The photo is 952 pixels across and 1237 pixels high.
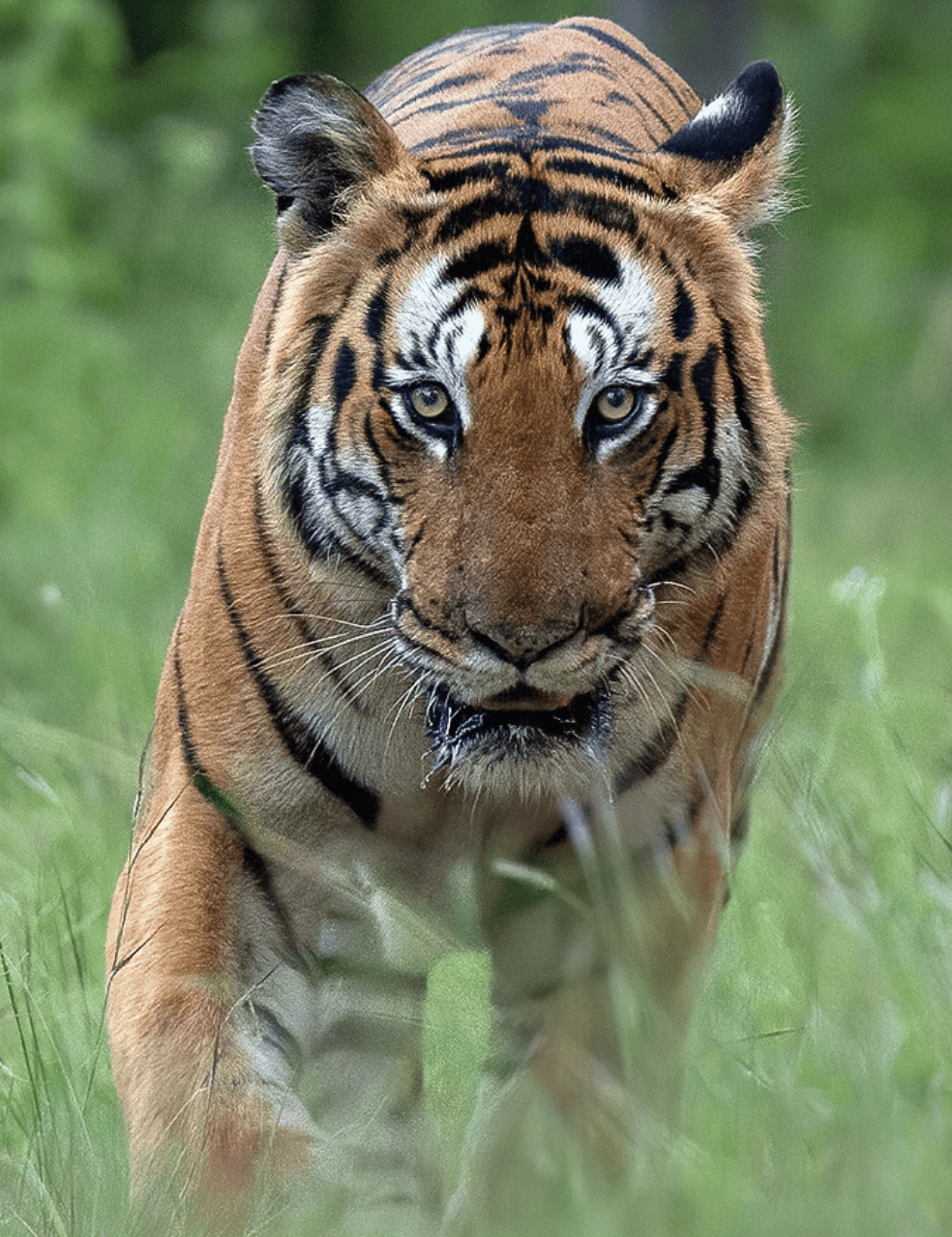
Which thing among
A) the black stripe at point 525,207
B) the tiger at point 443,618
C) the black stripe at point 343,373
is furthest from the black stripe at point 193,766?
the black stripe at point 525,207

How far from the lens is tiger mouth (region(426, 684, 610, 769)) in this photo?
96.3 inches

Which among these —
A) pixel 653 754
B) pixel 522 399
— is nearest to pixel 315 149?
pixel 522 399

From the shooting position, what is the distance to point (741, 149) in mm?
2777

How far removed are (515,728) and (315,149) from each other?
2.87 ft

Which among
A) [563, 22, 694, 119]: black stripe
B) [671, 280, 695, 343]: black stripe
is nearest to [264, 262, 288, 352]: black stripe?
[671, 280, 695, 343]: black stripe

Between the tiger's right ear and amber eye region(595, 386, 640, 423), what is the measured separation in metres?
0.51

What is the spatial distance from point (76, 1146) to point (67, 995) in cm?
52

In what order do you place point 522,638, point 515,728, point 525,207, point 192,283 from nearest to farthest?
point 522,638 → point 515,728 → point 525,207 → point 192,283

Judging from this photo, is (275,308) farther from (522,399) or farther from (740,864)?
(740,864)

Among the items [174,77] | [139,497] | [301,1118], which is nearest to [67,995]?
[301,1118]

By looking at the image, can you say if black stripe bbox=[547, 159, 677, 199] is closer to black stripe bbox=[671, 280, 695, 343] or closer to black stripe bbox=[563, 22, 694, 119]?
black stripe bbox=[671, 280, 695, 343]

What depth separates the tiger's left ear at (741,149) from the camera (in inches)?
109

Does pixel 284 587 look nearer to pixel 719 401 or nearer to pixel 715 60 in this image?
pixel 719 401

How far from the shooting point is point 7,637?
5125mm
